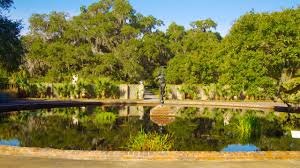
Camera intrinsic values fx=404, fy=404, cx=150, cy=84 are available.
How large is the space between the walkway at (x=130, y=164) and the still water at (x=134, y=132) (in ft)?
14.2

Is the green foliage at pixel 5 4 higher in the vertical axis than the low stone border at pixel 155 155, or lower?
higher

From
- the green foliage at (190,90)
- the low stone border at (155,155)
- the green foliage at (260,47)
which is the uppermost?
the green foliage at (260,47)

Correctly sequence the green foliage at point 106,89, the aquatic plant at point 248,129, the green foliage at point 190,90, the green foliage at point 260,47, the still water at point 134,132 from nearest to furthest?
the still water at point 134,132 < the aquatic plant at point 248,129 < the green foliage at point 260,47 < the green foliage at point 106,89 < the green foliage at point 190,90

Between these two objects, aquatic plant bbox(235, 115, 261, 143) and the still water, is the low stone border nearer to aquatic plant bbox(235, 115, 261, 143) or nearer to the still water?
the still water

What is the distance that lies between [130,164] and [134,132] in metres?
8.48

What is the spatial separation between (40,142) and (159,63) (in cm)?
4496

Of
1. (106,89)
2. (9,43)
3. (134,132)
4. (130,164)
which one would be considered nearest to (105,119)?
(134,132)

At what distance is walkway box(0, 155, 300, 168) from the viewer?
8453mm

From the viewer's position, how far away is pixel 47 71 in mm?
55781

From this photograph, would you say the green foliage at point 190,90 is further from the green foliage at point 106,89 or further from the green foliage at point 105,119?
the green foliage at point 105,119

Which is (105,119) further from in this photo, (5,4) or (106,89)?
(106,89)

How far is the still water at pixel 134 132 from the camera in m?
14.1

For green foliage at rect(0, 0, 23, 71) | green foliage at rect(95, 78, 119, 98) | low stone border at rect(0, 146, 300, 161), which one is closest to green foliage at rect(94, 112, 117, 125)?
green foliage at rect(0, 0, 23, 71)

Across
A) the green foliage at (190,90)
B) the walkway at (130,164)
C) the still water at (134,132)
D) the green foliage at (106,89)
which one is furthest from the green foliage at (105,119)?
the green foliage at (190,90)
